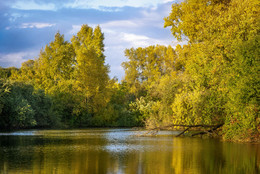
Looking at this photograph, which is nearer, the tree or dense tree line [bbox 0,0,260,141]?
dense tree line [bbox 0,0,260,141]

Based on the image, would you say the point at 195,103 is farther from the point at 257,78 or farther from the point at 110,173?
the point at 110,173

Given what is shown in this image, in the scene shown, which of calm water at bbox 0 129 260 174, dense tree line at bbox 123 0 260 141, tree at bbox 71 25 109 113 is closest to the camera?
calm water at bbox 0 129 260 174

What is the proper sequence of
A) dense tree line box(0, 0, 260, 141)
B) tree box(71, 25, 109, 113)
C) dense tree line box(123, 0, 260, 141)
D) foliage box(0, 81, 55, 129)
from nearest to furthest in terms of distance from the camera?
1. dense tree line box(123, 0, 260, 141)
2. dense tree line box(0, 0, 260, 141)
3. foliage box(0, 81, 55, 129)
4. tree box(71, 25, 109, 113)

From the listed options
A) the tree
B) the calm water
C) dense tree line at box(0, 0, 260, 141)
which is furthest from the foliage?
the calm water

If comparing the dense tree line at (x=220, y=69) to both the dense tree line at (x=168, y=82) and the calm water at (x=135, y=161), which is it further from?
the calm water at (x=135, y=161)

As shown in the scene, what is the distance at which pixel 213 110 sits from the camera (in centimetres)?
2905

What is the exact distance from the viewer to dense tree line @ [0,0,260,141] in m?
26.4

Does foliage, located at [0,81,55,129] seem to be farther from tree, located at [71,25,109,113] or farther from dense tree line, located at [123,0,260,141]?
dense tree line, located at [123,0,260,141]

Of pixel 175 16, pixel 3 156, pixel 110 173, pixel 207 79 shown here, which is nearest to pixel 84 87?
pixel 175 16

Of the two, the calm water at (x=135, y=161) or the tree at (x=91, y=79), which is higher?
the tree at (x=91, y=79)

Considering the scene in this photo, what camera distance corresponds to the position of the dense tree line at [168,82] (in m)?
26.4

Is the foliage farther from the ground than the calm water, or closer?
farther from the ground

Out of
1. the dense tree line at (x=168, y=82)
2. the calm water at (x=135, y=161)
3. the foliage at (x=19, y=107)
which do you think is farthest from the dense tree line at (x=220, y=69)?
the foliage at (x=19, y=107)

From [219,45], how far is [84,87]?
3566cm
